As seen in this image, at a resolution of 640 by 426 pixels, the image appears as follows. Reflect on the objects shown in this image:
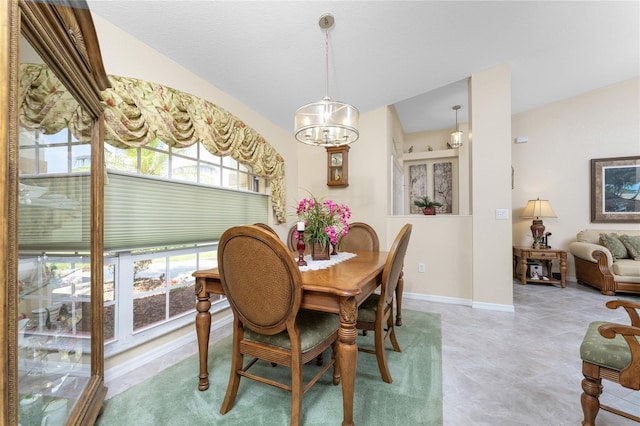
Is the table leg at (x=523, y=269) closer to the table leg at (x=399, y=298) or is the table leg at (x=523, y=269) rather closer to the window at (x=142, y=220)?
the table leg at (x=399, y=298)

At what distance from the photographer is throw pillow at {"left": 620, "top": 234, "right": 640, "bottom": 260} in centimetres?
365

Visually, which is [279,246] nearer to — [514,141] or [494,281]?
[494,281]

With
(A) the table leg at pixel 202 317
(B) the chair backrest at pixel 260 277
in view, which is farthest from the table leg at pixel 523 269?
(A) the table leg at pixel 202 317

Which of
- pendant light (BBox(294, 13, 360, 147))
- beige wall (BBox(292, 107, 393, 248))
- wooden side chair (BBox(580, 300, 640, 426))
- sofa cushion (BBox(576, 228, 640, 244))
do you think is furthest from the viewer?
sofa cushion (BBox(576, 228, 640, 244))

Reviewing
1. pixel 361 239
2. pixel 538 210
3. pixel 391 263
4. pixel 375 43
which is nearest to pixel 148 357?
pixel 391 263

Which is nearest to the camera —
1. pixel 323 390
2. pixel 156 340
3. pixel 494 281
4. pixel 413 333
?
pixel 323 390

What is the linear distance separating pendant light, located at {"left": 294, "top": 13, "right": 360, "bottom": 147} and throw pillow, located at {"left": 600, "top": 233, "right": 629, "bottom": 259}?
423 centimetres

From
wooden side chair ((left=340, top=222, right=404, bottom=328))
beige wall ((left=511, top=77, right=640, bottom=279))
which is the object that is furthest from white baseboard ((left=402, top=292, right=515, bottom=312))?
beige wall ((left=511, top=77, right=640, bottom=279))

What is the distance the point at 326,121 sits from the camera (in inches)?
80.0

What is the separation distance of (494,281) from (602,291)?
6.32 ft

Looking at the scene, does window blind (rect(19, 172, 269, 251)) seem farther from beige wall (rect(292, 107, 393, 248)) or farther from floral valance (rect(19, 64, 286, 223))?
beige wall (rect(292, 107, 393, 248))

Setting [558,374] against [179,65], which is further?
[179,65]

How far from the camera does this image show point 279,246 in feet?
3.58

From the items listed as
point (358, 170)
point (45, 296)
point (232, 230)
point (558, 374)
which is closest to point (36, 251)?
point (45, 296)
